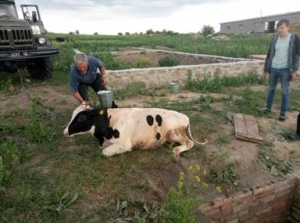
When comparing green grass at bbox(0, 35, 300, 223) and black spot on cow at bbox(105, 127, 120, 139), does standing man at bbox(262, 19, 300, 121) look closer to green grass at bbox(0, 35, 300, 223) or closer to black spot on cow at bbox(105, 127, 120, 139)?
green grass at bbox(0, 35, 300, 223)

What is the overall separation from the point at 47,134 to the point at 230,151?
3065mm

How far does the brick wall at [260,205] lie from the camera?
3.88 meters

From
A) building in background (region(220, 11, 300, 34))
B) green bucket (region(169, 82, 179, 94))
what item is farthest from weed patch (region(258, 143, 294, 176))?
building in background (region(220, 11, 300, 34))

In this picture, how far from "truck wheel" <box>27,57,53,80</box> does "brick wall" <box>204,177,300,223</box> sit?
7.17m

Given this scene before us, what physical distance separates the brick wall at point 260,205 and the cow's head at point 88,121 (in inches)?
72.1

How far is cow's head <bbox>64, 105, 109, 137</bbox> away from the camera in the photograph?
4145 mm

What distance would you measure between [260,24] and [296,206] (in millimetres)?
50842

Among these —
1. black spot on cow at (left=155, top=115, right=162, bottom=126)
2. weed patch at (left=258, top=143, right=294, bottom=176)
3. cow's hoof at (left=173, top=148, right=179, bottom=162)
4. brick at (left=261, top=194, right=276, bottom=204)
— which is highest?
black spot on cow at (left=155, top=115, right=162, bottom=126)

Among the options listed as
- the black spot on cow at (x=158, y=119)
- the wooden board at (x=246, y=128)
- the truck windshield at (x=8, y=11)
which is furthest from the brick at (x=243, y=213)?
the truck windshield at (x=8, y=11)

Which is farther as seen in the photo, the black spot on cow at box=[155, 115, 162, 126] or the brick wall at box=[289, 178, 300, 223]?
the brick wall at box=[289, 178, 300, 223]

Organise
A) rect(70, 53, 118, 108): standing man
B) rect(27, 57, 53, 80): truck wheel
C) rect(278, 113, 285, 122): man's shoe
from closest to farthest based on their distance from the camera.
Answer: rect(70, 53, 118, 108): standing man
rect(278, 113, 285, 122): man's shoe
rect(27, 57, 53, 80): truck wheel

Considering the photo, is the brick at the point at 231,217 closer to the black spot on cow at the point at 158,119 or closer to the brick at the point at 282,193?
the brick at the point at 282,193

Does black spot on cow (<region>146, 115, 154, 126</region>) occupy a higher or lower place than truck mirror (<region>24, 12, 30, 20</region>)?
lower

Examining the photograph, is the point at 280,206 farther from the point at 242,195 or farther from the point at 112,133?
the point at 112,133
